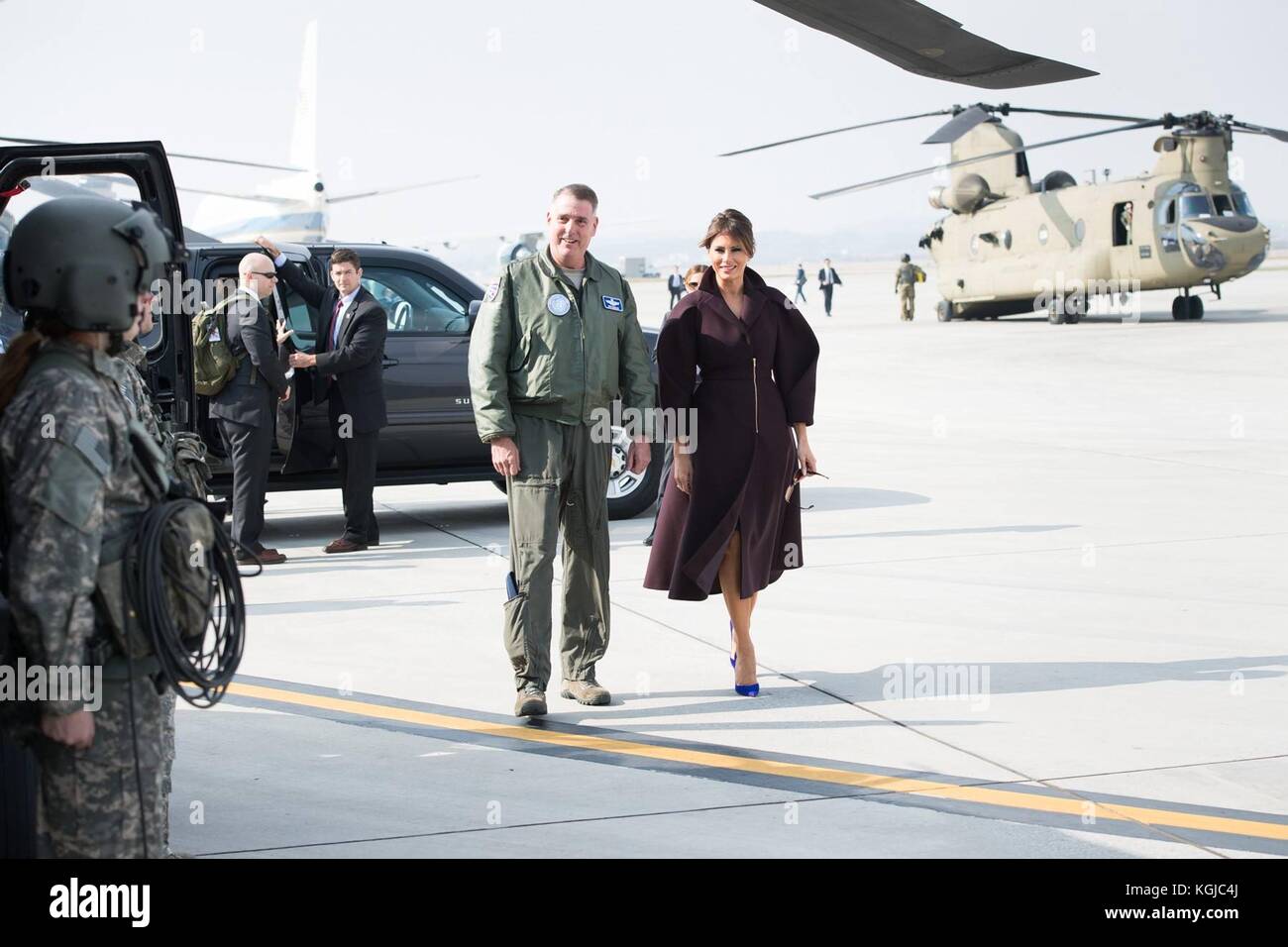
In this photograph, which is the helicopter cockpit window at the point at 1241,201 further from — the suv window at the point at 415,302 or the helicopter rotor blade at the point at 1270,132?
the suv window at the point at 415,302

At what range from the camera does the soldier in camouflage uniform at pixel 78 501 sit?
10.6 ft

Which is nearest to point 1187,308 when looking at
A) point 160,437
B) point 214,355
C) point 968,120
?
point 968,120

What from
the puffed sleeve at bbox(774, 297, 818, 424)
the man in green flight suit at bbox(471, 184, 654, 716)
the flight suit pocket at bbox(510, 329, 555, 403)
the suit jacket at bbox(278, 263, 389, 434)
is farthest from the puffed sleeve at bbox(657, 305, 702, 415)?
the suit jacket at bbox(278, 263, 389, 434)

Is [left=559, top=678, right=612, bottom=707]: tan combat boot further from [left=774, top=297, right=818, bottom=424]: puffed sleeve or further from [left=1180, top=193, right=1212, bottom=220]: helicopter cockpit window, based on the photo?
[left=1180, top=193, right=1212, bottom=220]: helicopter cockpit window

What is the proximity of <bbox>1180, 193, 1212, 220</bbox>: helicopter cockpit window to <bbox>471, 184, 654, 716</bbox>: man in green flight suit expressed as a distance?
27.8 m

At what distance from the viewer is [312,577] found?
9.48 metres

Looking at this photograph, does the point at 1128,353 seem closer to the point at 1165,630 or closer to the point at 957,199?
the point at 957,199

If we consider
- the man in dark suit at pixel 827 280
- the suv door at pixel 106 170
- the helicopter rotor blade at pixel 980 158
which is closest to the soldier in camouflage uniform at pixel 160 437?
the suv door at pixel 106 170

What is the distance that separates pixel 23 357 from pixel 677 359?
141 inches

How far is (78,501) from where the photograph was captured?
3.25m

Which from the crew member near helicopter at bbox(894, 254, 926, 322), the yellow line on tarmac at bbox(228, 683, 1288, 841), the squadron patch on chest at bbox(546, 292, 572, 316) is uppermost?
the crew member near helicopter at bbox(894, 254, 926, 322)

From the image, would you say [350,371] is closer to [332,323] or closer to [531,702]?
[332,323]

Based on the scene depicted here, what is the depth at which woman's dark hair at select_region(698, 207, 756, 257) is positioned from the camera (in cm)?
Answer: 666

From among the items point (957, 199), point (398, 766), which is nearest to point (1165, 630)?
point (398, 766)
